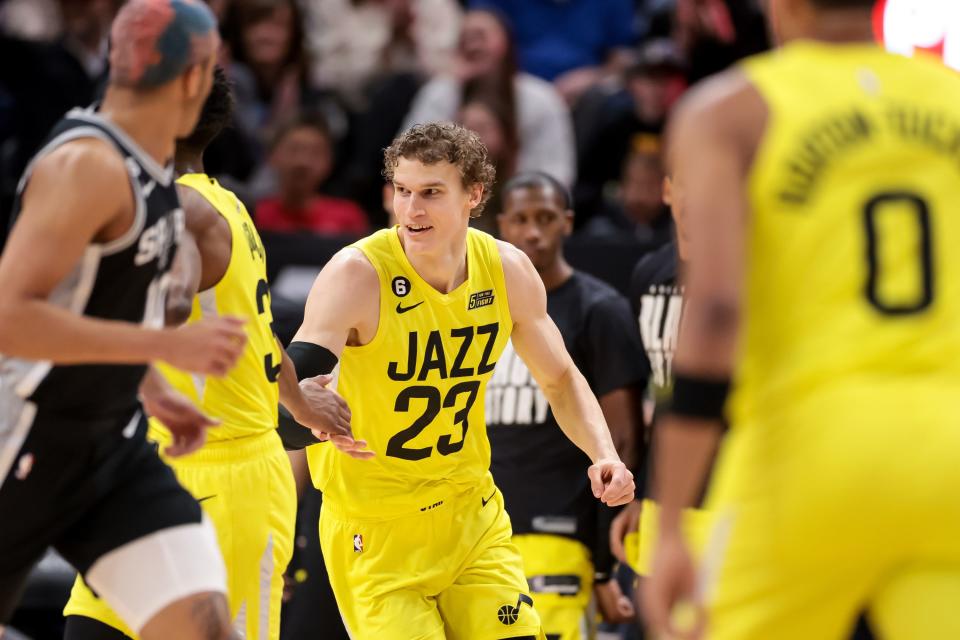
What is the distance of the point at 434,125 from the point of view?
557 centimetres

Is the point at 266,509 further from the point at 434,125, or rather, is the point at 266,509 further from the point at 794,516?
the point at 794,516

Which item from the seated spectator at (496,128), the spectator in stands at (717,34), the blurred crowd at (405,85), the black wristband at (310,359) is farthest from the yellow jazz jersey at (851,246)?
the spectator in stands at (717,34)

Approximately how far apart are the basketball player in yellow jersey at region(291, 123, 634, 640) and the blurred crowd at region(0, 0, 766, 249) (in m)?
3.96

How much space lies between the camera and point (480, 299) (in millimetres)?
5520

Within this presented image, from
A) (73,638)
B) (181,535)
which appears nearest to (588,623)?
(73,638)

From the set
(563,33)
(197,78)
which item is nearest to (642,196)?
(563,33)

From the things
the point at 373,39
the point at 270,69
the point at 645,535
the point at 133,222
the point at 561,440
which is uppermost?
the point at 373,39

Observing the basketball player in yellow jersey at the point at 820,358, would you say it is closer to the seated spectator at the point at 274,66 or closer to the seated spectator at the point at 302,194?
the seated spectator at the point at 302,194

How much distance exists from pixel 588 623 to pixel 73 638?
8.94ft

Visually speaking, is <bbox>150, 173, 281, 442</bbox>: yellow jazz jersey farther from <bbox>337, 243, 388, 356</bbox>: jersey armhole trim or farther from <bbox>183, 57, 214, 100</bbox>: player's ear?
<bbox>183, 57, 214, 100</bbox>: player's ear

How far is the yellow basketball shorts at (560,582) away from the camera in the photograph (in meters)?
6.83

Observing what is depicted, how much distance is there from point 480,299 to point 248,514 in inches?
44.5

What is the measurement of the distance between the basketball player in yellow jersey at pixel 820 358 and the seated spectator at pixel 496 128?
662 cm

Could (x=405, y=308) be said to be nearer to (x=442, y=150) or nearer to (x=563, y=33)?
(x=442, y=150)
